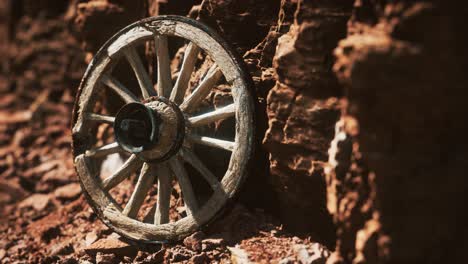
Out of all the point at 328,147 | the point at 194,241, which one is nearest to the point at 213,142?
the point at 194,241

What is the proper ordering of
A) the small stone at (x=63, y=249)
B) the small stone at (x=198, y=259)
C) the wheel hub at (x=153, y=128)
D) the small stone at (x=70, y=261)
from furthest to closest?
the small stone at (x=63, y=249)
the small stone at (x=70, y=261)
the wheel hub at (x=153, y=128)
the small stone at (x=198, y=259)

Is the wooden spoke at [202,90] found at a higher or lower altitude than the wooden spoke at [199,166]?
higher

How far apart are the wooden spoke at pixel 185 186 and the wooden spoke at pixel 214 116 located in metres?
0.29

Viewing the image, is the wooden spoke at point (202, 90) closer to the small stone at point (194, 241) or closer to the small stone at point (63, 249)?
the small stone at point (194, 241)

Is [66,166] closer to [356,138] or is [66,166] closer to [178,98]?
[178,98]

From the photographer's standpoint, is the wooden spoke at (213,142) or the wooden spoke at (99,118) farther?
the wooden spoke at (99,118)

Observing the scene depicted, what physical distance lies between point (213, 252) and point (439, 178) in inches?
60.8

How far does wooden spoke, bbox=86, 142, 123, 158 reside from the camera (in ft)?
12.3

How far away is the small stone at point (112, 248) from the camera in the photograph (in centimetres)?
360

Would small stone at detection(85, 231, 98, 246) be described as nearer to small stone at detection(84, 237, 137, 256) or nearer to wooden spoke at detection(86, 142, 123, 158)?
small stone at detection(84, 237, 137, 256)

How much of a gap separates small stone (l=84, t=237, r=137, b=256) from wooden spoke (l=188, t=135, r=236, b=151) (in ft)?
2.95

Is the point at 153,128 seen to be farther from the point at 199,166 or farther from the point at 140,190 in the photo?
the point at 140,190

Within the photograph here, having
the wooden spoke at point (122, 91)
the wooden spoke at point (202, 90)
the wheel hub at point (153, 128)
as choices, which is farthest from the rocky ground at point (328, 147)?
the wooden spoke at point (122, 91)

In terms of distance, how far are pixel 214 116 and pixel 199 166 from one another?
1.14ft
